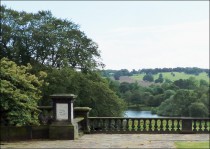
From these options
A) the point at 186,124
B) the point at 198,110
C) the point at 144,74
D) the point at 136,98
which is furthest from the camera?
the point at 136,98

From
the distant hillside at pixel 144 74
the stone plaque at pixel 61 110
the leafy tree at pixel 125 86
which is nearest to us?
the stone plaque at pixel 61 110

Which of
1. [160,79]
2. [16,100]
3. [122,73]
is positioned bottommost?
[16,100]

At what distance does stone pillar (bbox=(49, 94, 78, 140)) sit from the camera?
1405 centimetres

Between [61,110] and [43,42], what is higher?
[43,42]

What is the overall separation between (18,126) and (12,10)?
30.3 metres

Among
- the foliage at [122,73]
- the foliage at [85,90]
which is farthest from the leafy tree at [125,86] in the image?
the foliage at [85,90]

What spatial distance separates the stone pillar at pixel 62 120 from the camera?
14055mm

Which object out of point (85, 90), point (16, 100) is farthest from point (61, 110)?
point (85, 90)

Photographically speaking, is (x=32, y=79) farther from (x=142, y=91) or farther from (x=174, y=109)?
(x=142, y=91)

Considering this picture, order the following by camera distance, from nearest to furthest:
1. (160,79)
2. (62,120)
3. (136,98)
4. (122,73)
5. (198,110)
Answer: (62,120)
(122,73)
(198,110)
(160,79)
(136,98)

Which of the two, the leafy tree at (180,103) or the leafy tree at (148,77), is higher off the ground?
the leafy tree at (148,77)

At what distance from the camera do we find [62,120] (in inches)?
561

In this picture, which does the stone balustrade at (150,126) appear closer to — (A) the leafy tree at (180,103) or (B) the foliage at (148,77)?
(A) the leafy tree at (180,103)

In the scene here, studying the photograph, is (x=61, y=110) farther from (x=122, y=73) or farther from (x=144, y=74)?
(x=144, y=74)
